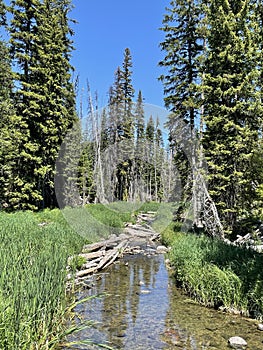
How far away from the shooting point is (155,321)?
5.96 meters

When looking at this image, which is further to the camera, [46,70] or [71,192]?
[71,192]

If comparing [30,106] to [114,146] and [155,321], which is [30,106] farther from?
[114,146]

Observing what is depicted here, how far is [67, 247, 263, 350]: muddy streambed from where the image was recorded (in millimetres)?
5109

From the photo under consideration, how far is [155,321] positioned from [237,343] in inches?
60.4

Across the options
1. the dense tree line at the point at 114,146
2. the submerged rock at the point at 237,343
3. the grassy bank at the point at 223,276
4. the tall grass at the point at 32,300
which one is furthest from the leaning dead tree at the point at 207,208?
the dense tree line at the point at 114,146

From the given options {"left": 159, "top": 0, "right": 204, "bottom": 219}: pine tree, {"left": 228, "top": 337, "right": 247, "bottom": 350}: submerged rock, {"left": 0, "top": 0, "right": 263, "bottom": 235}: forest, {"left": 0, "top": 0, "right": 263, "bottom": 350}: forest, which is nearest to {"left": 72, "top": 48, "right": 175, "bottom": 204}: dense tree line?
{"left": 0, "top": 0, "right": 263, "bottom": 235}: forest

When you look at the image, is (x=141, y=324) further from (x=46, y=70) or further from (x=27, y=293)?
(x=46, y=70)

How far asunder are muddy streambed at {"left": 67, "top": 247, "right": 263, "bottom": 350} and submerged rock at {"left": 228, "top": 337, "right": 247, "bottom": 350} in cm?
9

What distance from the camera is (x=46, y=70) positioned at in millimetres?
20859

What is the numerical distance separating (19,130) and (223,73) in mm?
12427

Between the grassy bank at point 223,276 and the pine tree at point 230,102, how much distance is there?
441 centimetres

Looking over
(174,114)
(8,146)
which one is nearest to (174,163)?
(174,114)

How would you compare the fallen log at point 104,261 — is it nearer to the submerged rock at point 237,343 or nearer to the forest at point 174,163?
the forest at point 174,163

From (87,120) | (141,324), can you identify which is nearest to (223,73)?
(141,324)
